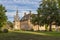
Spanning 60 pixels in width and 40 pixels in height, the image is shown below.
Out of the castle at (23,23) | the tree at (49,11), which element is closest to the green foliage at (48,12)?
the tree at (49,11)

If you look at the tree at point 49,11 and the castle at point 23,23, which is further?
the castle at point 23,23

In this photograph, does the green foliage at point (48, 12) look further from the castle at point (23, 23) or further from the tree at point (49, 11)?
the castle at point (23, 23)

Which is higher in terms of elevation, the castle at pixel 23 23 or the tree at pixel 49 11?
the tree at pixel 49 11

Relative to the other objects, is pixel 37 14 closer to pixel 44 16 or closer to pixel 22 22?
pixel 44 16

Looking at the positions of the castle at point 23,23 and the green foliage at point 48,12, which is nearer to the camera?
the green foliage at point 48,12

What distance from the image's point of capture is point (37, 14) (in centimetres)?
7512

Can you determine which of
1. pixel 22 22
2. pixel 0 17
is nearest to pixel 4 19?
pixel 0 17

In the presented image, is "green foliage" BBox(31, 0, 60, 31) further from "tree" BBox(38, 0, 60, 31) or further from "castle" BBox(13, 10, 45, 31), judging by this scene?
"castle" BBox(13, 10, 45, 31)

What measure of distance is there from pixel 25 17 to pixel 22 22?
3769mm

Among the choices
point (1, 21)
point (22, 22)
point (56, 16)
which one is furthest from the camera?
point (22, 22)

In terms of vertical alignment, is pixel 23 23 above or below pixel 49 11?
below

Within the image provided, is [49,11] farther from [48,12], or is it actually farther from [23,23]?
[23,23]

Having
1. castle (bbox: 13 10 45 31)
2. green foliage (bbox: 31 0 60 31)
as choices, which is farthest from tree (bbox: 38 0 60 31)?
castle (bbox: 13 10 45 31)

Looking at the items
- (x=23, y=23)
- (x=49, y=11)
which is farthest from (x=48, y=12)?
(x=23, y=23)
